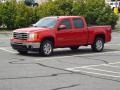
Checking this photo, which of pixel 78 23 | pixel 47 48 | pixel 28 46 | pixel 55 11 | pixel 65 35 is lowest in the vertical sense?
pixel 47 48

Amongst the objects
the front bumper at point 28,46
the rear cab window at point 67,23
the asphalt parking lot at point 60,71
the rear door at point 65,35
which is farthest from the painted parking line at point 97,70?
the rear cab window at point 67,23

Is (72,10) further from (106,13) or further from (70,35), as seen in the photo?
(70,35)

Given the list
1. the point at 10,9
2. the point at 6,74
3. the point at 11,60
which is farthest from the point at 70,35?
A: the point at 10,9

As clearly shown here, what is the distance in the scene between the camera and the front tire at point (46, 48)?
1831 cm

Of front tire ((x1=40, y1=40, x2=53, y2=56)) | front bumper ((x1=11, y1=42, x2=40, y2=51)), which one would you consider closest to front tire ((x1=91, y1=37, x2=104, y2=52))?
front tire ((x1=40, y1=40, x2=53, y2=56))

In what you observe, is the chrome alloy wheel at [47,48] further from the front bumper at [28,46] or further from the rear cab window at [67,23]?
the rear cab window at [67,23]

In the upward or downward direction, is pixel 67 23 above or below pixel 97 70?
above

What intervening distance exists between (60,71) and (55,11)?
23.3 m

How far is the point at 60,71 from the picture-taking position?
13945mm

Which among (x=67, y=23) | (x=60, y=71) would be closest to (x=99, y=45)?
(x=67, y=23)

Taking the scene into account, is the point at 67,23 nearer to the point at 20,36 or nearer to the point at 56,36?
the point at 56,36

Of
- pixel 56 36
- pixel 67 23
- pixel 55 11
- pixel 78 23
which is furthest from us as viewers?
pixel 55 11

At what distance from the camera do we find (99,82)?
12.0m

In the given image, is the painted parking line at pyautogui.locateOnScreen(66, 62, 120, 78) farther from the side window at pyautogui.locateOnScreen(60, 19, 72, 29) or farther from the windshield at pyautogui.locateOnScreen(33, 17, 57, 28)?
the side window at pyautogui.locateOnScreen(60, 19, 72, 29)
